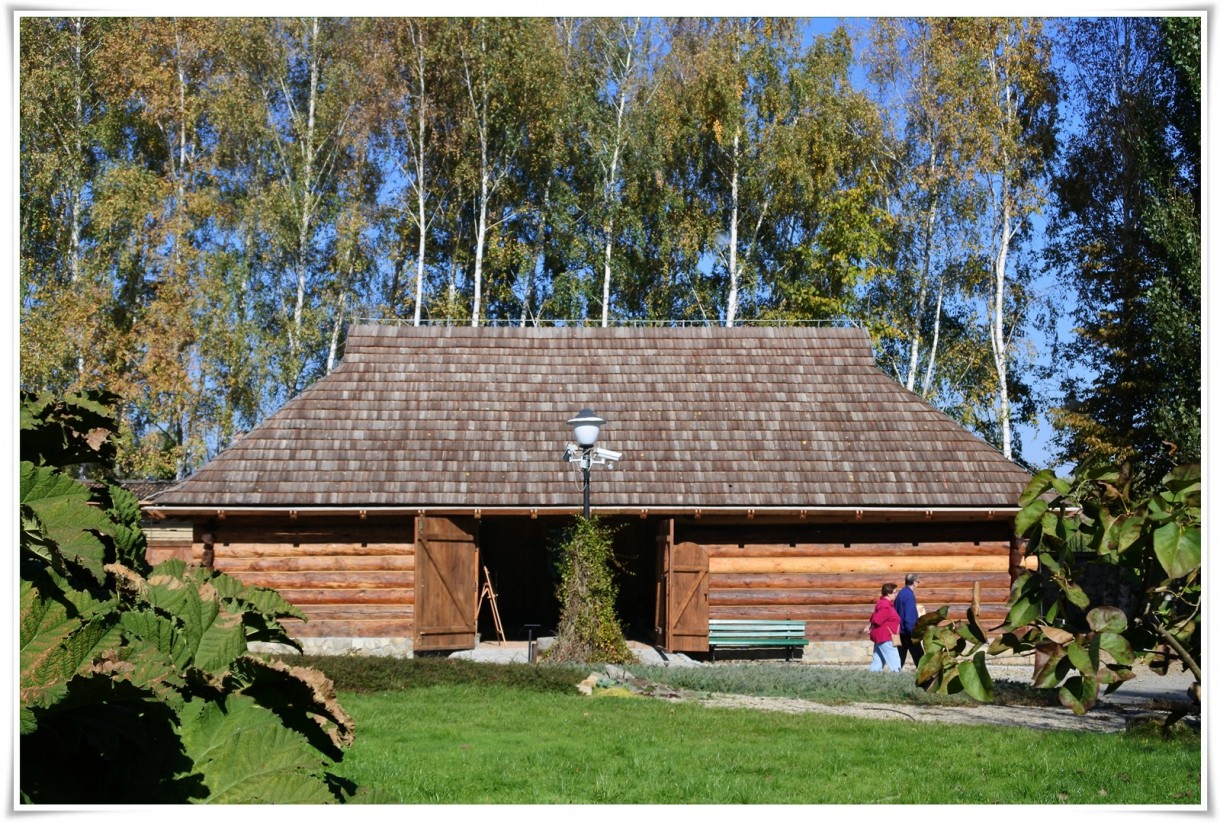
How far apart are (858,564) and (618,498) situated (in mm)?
3581

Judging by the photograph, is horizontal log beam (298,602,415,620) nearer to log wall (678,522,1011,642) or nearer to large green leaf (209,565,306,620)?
log wall (678,522,1011,642)

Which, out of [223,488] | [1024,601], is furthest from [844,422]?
[1024,601]

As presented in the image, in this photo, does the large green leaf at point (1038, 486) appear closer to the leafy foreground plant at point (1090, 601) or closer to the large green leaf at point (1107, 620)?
the leafy foreground plant at point (1090, 601)

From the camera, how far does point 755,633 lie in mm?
17453

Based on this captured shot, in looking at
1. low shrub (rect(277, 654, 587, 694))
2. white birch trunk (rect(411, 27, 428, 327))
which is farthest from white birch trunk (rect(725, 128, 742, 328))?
low shrub (rect(277, 654, 587, 694))

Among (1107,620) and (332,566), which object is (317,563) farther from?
(1107,620)

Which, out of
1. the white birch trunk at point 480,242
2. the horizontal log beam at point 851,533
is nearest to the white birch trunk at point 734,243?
the white birch trunk at point 480,242

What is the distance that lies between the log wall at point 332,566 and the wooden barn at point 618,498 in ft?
0.09

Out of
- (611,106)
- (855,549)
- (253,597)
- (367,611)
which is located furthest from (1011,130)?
(253,597)

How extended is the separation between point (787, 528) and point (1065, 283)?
45.6 ft

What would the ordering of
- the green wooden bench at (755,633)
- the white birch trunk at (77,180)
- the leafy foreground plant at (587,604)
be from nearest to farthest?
the leafy foreground plant at (587,604)
the green wooden bench at (755,633)
the white birch trunk at (77,180)

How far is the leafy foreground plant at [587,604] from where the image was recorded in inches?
601

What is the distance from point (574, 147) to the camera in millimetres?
30281

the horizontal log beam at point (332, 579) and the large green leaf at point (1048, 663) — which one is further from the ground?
the large green leaf at point (1048, 663)
